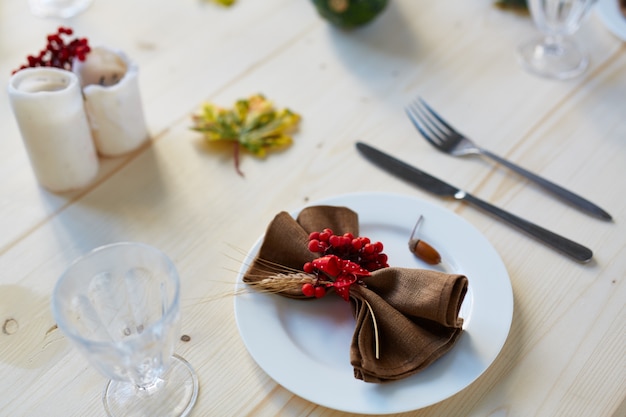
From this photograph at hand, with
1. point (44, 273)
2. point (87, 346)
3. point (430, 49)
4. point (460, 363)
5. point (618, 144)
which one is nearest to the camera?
point (87, 346)

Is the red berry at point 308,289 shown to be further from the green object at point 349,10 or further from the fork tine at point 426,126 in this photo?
the green object at point 349,10

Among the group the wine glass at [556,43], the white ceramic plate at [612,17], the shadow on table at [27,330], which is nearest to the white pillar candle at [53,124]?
the shadow on table at [27,330]

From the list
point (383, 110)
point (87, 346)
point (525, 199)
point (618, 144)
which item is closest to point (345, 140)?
point (383, 110)

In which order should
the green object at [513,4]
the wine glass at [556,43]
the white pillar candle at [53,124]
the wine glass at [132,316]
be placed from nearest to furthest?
the wine glass at [132,316], the white pillar candle at [53,124], the wine glass at [556,43], the green object at [513,4]

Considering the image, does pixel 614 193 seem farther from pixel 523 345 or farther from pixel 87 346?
pixel 87 346

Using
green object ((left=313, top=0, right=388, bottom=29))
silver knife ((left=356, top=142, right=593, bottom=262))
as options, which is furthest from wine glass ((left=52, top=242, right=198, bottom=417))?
green object ((left=313, top=0, right=388, bottom=29))

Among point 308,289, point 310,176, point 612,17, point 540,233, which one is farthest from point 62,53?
point 612,17

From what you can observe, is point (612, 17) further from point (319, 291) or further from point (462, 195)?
point (319, 291)
